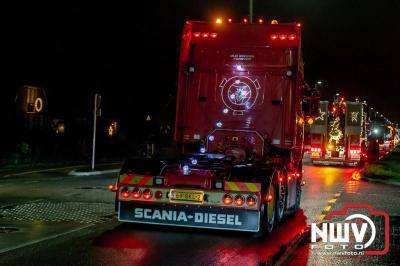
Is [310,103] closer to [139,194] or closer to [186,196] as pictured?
[186,196]

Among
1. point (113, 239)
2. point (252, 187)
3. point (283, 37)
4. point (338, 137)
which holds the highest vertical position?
point (283, 37)

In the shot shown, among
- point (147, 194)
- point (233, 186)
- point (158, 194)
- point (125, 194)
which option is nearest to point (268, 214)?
point (233, 186)

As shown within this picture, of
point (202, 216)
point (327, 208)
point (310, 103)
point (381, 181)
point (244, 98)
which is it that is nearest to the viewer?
point (202, 216)

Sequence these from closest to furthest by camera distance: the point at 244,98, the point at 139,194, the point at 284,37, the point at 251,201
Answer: the point at 251,201, the point at 139,194, the point at 244,98, the point at 284,37

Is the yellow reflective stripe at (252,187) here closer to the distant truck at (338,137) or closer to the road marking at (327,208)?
the road marking at (327,208)

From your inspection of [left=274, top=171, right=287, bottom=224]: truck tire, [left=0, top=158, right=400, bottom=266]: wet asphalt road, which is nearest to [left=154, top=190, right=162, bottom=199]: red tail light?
[left=0, top=158, right=400, bottom=266]: wet asphalt road

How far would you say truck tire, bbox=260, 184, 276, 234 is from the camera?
10452 mm

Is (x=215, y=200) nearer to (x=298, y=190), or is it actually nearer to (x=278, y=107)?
(x=278, y=107)

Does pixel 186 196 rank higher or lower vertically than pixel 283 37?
lower

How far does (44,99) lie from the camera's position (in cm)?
3825

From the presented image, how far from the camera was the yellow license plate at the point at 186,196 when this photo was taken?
1029cm

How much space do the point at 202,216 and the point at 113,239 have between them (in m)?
1.43

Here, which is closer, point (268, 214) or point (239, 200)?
point (239, 200)

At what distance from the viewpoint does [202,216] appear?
1031cm
